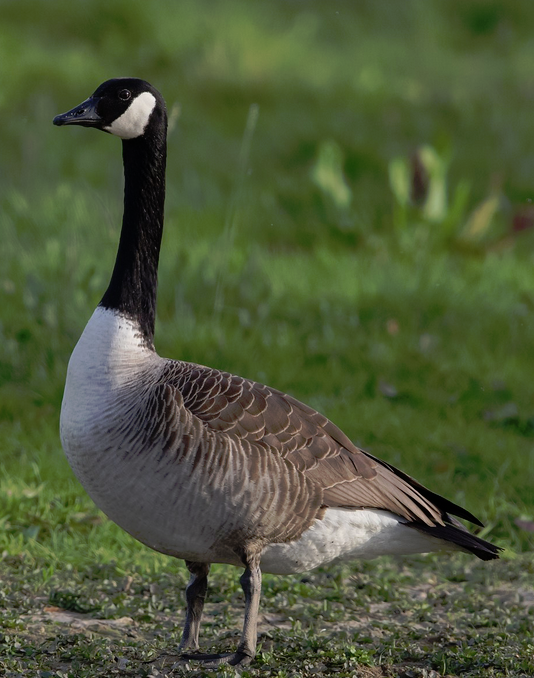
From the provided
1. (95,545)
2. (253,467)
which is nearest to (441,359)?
(95,545)

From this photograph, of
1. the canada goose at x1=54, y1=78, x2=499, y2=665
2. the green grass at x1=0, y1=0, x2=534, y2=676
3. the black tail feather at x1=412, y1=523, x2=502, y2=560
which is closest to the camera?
the canada goose at x1=54, y1=78, x2=499, y2=665

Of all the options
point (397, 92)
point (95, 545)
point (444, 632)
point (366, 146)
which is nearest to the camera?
point (444, 632)

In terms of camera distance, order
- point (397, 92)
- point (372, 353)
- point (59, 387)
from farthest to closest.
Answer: point (397, 92) < point (372, 353) < point (59, 387)

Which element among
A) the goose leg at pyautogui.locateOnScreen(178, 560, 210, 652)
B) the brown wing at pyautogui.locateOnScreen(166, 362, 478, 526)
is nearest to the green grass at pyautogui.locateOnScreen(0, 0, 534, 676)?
the goose leg at pyautogui.locateOnScreen(178, 560, 210, 652)

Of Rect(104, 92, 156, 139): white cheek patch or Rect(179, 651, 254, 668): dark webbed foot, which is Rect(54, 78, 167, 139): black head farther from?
Rect(179, 651, 254, 668): dark webbed foot

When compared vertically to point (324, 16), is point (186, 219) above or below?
below

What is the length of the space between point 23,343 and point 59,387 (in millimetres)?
647

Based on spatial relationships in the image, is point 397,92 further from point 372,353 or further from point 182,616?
point 182,616

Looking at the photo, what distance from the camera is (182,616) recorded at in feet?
17.1

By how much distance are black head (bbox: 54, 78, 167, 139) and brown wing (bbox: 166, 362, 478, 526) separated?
112 centimetres

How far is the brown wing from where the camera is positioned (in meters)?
4.31

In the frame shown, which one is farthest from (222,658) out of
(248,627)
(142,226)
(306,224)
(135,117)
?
(306,224)

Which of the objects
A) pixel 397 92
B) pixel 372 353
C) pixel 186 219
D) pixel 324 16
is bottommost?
pixel 372 353

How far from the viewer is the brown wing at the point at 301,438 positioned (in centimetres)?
431
